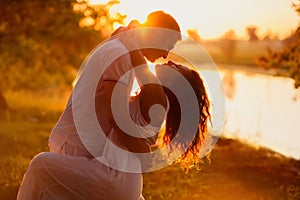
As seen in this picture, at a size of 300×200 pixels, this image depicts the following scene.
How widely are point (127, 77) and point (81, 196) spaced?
931mm

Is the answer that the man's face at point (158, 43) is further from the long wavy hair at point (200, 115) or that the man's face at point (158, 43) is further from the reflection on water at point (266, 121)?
the reflection on water at point (266, 121)

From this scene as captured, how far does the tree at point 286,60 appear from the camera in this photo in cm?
966

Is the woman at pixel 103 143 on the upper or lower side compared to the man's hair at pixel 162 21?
lower

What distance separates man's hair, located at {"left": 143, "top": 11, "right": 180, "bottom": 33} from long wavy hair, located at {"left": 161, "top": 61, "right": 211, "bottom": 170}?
363mm

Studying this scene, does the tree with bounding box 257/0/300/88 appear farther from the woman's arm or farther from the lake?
the woman's arm

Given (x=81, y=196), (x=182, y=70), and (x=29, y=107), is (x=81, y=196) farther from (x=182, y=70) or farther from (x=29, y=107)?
(x=29, y=107)

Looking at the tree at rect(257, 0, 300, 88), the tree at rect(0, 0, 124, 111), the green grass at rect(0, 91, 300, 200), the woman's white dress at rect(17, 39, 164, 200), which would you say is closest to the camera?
the woman's white dress at rect(17, 39, 164, 200)

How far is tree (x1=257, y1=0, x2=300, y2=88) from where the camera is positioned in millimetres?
9664

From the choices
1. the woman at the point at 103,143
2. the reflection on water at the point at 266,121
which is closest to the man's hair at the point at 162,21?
the woman at the point at 103,143

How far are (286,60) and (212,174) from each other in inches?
105

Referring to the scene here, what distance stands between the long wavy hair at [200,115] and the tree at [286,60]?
17.7 ft

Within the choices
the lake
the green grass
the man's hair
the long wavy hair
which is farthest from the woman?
the lake

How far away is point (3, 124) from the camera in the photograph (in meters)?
13.5

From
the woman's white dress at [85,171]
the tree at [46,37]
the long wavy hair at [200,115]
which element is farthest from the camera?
the tree at [46,37]
